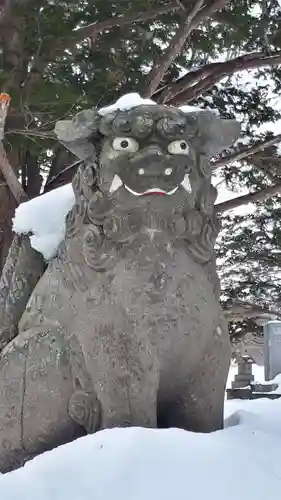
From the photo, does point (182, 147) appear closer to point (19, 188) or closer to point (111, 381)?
point (111, 381)

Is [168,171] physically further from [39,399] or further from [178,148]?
[39,399]

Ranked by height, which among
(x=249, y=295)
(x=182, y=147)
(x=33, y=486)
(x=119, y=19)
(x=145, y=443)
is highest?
(x=119, y=19)

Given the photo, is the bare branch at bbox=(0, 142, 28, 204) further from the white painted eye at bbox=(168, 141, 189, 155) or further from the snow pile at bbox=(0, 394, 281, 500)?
the snow pile at bbox=(0, 394, 281, 500)

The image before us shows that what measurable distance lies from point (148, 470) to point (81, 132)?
37.8 inches

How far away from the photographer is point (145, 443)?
5.14 ft

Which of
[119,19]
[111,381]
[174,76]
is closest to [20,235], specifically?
[111,381]

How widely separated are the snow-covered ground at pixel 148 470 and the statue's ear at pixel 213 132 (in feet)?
2.74

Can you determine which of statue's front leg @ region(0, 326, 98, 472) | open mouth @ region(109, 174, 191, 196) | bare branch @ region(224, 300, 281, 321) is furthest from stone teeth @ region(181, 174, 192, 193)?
bare branch @ region(224, 300, 281, 321)

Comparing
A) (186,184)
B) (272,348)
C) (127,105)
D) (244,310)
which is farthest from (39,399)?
(244,310)

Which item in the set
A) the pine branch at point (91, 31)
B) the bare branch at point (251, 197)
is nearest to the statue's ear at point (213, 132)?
the pine branch at point (91, 31)

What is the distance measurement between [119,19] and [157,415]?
4.31 metres

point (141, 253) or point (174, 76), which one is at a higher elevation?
point (174, 76)

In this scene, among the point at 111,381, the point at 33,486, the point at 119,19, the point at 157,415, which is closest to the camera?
the point at 33,486

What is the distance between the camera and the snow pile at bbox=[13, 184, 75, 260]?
2.01 meters
